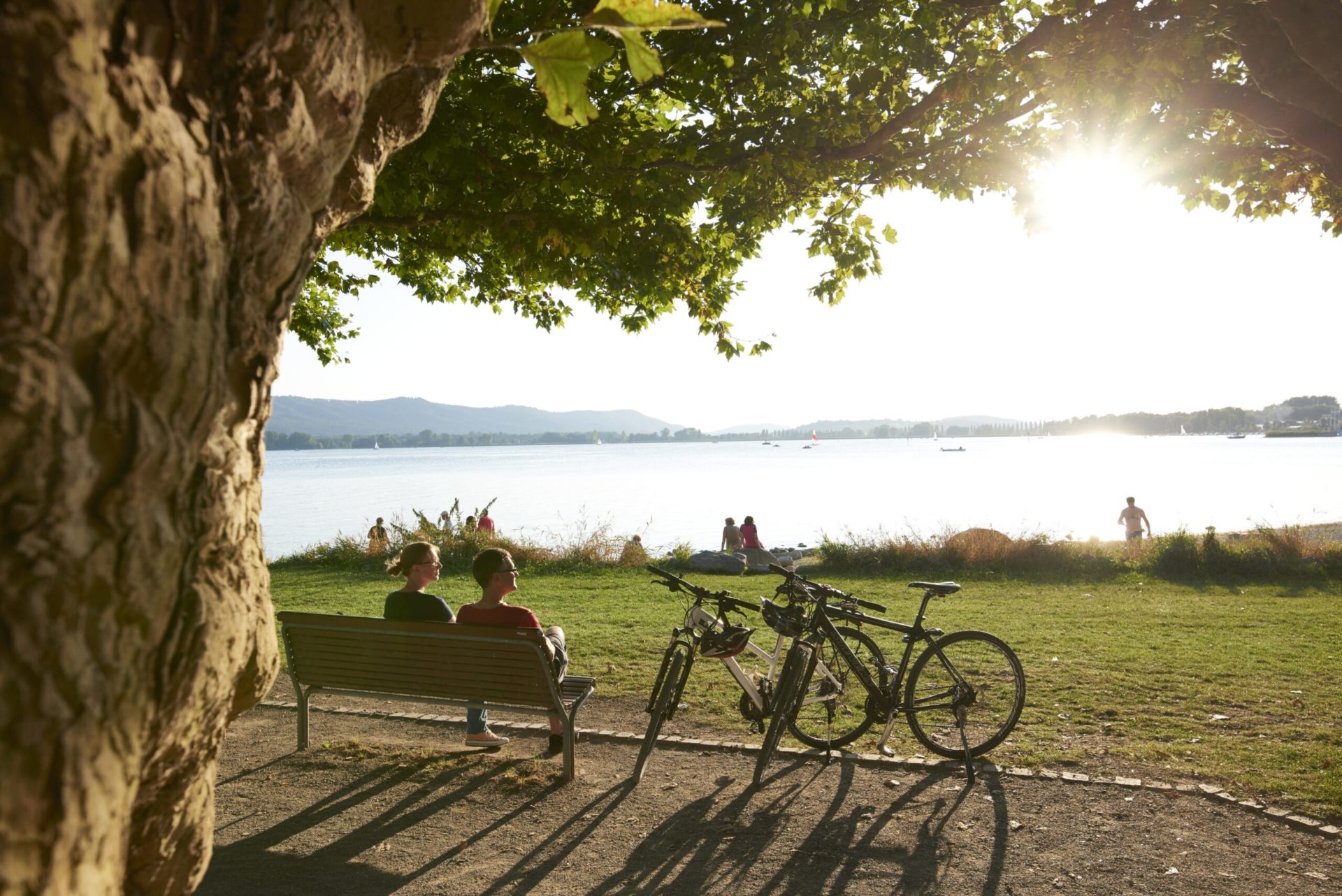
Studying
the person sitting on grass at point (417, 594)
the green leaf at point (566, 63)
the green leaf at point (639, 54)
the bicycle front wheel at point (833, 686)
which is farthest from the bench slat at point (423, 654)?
the green leaf at point (639, 54)

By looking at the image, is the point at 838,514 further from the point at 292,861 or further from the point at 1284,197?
the point at 292,861

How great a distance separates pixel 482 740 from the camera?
248 inches

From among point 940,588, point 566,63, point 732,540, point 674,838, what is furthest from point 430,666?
point 732,540

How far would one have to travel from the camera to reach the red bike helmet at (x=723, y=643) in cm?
571

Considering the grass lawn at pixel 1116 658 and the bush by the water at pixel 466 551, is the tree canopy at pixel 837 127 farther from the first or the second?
the bush by the water at pixel 466 551

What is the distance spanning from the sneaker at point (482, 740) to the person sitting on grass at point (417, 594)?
78cm

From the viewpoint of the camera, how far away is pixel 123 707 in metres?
1.29

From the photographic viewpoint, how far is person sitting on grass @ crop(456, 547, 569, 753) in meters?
5.91

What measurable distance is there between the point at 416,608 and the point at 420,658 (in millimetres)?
635

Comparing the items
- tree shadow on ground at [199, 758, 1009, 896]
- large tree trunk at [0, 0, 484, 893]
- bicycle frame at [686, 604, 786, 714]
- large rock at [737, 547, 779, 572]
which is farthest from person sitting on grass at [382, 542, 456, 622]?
large rock at [737, 547, 779, 572]

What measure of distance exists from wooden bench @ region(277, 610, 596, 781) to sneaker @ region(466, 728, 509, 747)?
56 cm

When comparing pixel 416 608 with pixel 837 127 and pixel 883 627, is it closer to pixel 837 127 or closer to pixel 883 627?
pixel 883 627

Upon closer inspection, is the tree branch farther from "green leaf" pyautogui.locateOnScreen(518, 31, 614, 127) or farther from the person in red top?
the person in red top

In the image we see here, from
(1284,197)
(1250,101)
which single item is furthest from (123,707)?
(1284,197)
